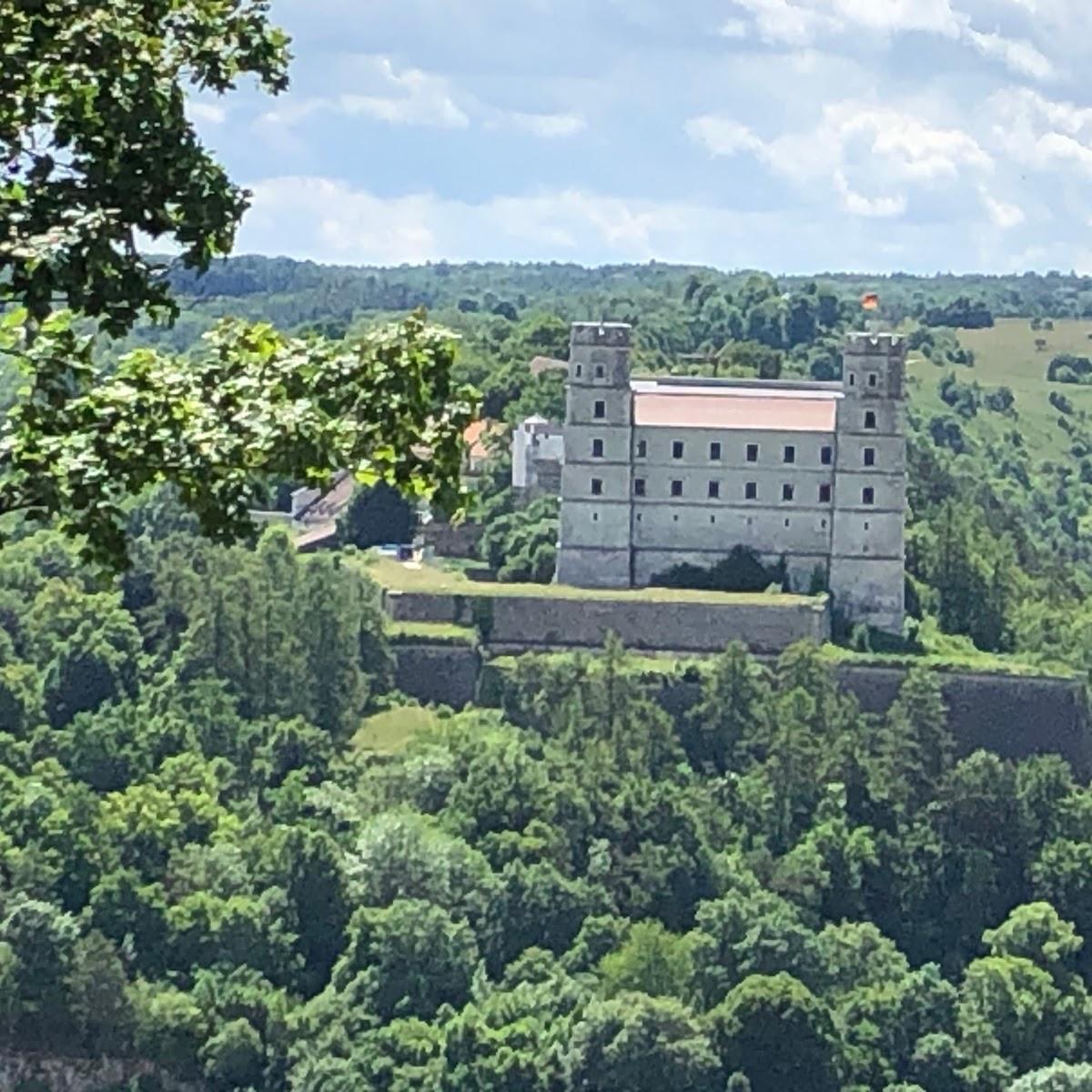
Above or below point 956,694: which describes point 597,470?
above

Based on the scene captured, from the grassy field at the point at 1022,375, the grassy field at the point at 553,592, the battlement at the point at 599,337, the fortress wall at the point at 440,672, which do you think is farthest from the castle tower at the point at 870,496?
the grassy field at the point at 1022,375

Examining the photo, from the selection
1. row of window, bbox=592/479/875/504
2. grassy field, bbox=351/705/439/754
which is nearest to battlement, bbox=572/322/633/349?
row of window, bbox=592/479/875/504

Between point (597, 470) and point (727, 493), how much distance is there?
2.34m

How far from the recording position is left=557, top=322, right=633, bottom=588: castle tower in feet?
206

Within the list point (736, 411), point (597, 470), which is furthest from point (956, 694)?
point (597, 470)

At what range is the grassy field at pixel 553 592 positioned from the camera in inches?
2432

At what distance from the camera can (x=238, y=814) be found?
60.8m

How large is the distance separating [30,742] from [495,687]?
8.34m

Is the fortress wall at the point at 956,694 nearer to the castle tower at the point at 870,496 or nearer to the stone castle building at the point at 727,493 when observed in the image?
the castle tower at the point at 870,496

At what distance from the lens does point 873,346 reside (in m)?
63.7

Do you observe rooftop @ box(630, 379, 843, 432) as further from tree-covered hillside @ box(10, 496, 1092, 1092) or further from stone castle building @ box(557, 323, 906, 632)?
tree-covered hillside @ box(10, 496, 1092, 1092)

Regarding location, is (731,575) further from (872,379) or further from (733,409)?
(872,379)

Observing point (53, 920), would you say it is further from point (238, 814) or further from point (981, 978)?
point (981, 978)

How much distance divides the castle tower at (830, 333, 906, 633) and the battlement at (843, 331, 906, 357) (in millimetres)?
23
